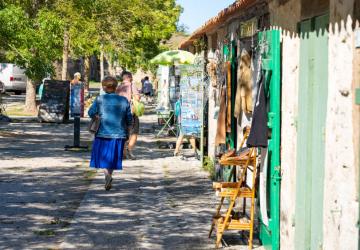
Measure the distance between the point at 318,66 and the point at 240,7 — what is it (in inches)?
144

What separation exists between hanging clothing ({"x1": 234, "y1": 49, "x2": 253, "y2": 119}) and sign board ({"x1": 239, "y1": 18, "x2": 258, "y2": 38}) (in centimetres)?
26

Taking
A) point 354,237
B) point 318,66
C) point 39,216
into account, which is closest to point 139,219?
point 39,216

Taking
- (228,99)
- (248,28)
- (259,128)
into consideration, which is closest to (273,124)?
(259,128)

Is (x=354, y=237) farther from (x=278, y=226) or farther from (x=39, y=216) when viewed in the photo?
(x=39, y=216)

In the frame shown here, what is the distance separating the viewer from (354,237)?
5.28m

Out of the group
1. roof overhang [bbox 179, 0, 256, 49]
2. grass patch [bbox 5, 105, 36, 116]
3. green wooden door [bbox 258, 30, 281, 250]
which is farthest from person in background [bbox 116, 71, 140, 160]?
grass patch [bbox 5, 105, 36, 116]

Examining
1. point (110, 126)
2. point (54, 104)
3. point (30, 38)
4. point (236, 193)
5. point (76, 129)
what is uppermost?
point (30, 38)

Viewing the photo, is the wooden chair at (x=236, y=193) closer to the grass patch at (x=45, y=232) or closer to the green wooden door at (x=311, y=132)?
the green wooden door at (x=311, y=132)

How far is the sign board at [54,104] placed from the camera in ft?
87.9

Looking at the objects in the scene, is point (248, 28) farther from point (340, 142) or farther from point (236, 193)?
point (340, 142)

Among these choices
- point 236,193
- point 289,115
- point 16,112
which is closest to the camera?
point 289,115

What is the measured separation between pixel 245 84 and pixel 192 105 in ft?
21.2

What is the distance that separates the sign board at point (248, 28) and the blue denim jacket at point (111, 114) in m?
1.95

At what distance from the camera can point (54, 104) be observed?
2684 centimetres
